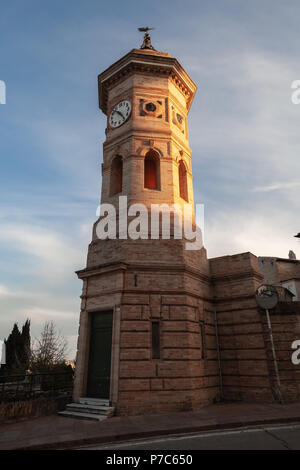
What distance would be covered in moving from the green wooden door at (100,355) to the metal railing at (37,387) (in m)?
1.65

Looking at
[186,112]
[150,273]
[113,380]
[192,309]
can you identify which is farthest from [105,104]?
[113,380]

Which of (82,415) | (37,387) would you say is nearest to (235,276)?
(82,415)

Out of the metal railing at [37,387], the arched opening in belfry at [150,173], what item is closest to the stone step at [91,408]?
the metal railing at [37,387]

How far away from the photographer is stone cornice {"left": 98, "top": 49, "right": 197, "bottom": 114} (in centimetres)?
1669

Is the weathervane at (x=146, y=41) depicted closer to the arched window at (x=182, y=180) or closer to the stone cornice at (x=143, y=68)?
the stone cornice at (x=143, y=68)

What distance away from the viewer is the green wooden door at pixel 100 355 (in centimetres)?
1147

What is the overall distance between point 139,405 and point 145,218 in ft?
24.5

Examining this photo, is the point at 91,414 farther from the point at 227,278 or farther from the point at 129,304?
the point at 227,278

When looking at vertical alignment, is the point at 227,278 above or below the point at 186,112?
below

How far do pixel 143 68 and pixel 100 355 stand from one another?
15.3 meters

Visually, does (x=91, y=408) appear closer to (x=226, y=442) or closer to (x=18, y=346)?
(x=226, y=442)

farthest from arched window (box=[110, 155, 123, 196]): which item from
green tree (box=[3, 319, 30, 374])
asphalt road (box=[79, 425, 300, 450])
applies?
green tree (box=[3, 319, 30, 374])

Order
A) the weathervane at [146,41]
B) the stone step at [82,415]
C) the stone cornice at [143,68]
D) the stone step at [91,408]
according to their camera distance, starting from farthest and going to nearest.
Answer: the weathervane at [146,41] → the stone cornice at [143,68] → the stone step at [91,408] → the stone step at [82,415]
